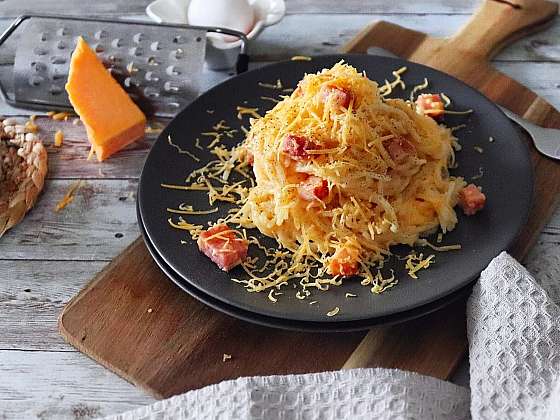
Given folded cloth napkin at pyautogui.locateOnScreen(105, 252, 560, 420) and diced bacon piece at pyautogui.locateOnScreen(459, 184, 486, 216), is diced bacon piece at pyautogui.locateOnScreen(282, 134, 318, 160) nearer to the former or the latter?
diced bacon piece at pyautogui.locateOnScreen(459, 184, 486, 216)

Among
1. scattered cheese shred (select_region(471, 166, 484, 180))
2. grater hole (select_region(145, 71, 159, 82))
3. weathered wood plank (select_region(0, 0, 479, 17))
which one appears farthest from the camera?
weathered wood plank (select_region(0, 0, 479, 17))

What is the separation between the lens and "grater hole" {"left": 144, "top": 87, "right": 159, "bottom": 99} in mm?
3162

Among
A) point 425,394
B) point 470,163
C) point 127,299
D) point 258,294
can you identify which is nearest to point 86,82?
point 127,299

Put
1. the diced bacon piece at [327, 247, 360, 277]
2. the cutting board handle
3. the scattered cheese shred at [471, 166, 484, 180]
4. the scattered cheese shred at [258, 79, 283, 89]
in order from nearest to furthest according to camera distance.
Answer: the diced bacon piece at [327, 247, 360, 277], the scattered cheese shred at [471, 166, 484, 180], the scattered cheese shred at [258, 79, 283, 89], the cutting board handle

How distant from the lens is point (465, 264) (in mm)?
2369

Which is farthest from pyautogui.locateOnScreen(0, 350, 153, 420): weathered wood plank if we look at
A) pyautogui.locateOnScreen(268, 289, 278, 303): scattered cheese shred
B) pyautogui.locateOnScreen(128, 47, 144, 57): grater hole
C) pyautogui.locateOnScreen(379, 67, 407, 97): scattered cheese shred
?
pyautogui.locateOnScreen(379, 67, 407, 97): scattered cheese shred

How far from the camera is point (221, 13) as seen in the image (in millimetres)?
3260

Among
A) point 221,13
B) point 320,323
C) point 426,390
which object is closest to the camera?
point 426,390

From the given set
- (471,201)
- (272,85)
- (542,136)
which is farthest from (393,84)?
(471,201)

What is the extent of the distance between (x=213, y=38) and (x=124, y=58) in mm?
345

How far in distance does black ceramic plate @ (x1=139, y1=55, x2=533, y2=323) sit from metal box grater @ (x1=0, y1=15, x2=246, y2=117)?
8.0 inches

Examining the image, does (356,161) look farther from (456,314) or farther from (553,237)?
(553,237)

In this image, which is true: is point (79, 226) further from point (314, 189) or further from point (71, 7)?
point (71, 7)

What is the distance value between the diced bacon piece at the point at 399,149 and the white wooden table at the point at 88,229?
0.48 meters
